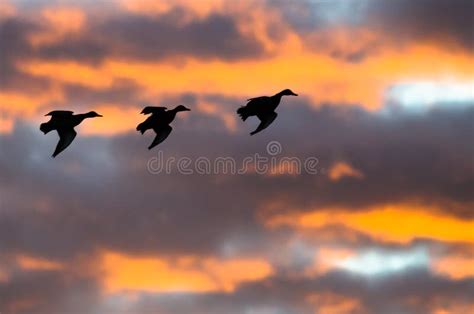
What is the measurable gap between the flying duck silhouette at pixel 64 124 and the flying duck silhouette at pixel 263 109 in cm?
1019

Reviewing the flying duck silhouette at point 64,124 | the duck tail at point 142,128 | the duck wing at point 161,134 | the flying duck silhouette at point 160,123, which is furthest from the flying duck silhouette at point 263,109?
the flying duck silhouette at point 64,124

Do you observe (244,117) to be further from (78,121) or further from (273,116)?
(78,121)

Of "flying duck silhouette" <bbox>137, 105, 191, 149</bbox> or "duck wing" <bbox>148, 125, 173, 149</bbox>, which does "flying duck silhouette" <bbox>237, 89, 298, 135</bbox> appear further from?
"duck wing" <bbox>148, 125, 173, 149</bbox>

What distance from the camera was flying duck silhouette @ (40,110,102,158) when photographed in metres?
103

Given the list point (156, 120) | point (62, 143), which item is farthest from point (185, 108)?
point (62, 143)

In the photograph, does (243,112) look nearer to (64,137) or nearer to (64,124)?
(64,124)

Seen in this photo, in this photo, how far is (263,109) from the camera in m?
104

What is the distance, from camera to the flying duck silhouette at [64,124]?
337 feet

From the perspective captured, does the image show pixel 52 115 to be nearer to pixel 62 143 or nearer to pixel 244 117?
pixel 62 143

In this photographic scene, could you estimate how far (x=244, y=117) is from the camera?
103 metres

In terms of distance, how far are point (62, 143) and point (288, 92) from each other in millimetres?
15918

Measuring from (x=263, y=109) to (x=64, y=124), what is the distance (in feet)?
44.8

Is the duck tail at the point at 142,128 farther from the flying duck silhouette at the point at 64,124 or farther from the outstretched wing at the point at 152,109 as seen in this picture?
the flying duck silhouette at the point at 64,124

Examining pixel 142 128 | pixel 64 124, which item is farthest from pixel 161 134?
pixel 64 124
